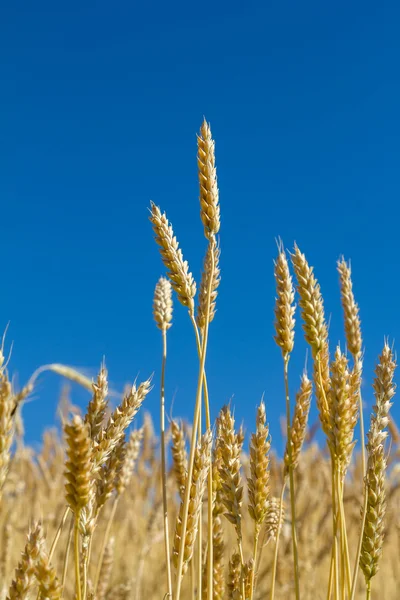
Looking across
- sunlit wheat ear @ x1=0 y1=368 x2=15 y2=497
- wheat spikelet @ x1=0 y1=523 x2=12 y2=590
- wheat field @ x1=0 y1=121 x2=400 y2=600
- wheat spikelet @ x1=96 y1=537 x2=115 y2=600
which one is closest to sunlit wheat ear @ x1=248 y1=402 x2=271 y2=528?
wheat field @ x1=0 y1=121 x2=400 y2=600

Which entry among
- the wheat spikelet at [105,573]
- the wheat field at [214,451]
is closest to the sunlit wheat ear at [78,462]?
the wheat field at [214,451]

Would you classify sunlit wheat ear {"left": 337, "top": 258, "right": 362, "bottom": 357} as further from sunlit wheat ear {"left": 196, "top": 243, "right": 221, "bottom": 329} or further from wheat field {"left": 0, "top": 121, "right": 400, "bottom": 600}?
sunlit wheat ear {"left": 196, "top": 243, "right": 221, "bottom": 329}

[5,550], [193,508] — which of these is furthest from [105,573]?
[193,508]

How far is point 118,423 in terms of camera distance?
159 centimetres

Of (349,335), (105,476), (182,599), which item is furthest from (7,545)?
(349,335)

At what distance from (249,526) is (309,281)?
5315 mm

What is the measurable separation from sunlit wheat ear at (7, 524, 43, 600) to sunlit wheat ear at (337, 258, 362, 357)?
52.4 inches

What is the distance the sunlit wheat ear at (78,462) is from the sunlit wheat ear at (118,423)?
0.17m

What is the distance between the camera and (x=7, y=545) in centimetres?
374

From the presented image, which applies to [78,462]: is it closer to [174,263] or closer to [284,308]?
[174,263]

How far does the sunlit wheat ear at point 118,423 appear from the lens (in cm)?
154

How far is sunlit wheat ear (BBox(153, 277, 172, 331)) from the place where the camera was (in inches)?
84.0

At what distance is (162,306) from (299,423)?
58 centimetres

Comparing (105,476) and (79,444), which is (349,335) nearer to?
(105,476)
